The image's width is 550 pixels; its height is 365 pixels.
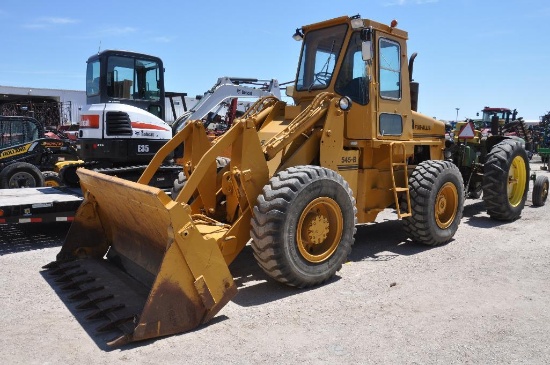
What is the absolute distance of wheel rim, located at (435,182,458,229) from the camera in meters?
7.20

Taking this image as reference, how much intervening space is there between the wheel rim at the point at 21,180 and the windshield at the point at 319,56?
6817 mm

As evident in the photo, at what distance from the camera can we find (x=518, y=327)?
14.0 feet

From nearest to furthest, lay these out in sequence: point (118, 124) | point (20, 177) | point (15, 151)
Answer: point (118, 124) → point (20, 177) → point (15, 151)

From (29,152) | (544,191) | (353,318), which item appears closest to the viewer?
(353,318)

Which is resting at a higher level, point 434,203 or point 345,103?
point 345,103

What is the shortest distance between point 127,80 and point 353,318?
22.6 feet

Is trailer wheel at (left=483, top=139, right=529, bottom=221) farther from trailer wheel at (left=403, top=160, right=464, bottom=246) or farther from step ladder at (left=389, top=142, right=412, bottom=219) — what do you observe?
step ladder at (left=389, top=142, right=412, bottom=219)

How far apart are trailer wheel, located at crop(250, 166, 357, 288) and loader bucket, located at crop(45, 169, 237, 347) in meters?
0.63

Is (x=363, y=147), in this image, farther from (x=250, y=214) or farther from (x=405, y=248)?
(x=250, y=214)

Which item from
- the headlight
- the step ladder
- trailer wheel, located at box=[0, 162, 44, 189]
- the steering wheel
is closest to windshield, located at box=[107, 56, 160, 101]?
trailer wheel, located at box=[0, 162, 44, 189]

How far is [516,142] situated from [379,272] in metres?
5.05

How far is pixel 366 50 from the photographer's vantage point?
238 inches

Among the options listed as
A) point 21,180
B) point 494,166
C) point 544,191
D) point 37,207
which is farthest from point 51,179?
point 544,191

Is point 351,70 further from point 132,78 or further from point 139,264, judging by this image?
point 132,78
